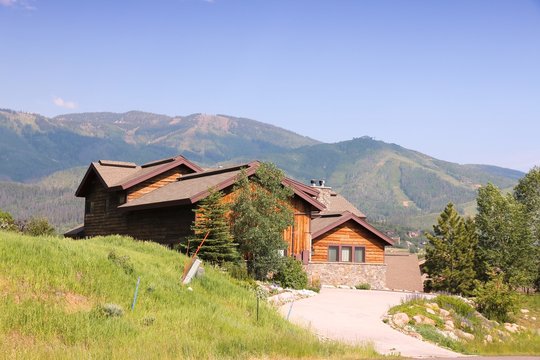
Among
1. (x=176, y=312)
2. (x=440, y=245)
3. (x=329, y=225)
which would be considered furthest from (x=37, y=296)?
(x=440, y=245)

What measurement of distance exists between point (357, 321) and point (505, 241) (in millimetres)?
25180

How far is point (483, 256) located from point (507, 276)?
199cm

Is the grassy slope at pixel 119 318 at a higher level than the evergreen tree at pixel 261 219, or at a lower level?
lower

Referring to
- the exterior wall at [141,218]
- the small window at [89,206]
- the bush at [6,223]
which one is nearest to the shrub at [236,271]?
the exterior wall at [141,218]

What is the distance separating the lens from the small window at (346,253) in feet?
151

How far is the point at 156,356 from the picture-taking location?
15258mm

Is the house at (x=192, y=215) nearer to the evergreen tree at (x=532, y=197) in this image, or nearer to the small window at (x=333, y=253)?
the small window at (x=333, y=253)

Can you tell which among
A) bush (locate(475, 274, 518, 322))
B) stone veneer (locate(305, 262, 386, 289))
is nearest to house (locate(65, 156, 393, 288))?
stone veneer (locate(305, 262, 386, 289))

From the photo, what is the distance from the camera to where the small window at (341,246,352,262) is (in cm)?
4606

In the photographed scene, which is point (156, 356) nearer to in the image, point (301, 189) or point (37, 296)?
point (37, 296)

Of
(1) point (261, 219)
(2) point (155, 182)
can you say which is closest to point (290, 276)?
(1) point (261, 219)

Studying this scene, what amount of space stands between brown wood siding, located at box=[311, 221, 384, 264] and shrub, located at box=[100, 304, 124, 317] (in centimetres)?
2743

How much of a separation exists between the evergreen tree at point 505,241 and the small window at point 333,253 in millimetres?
9840

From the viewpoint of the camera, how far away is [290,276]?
3544 cm
